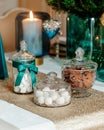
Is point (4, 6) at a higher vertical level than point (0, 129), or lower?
higher

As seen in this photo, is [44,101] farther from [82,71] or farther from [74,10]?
[74,10]

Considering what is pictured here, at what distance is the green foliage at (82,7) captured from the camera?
1.22m

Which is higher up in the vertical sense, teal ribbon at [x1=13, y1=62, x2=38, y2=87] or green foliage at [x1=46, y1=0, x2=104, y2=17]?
green foliage at [x1=46, y1=0, x2=104, y2=17]

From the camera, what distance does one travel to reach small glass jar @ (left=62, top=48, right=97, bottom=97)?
1066mm

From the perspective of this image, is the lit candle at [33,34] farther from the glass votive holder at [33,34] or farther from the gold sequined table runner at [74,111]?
the gold sequined table runner at [74,111]

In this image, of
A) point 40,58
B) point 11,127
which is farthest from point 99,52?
point 11,127

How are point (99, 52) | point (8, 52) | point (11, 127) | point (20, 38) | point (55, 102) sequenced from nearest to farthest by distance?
point (11, 127)
point (55, 102)
point (99, 52)
point (20, 38)
point (8, 52)

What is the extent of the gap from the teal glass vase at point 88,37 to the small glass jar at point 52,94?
10.3 inches

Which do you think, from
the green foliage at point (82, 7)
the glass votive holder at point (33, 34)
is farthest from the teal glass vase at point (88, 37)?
the glass votive holder at point (33, 34)

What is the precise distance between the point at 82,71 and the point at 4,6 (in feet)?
3.10

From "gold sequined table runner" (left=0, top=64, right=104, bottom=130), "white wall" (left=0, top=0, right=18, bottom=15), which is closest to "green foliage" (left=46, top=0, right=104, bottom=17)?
"gold sequined table runner" (left=0, top=64, right=104, bottom=130)

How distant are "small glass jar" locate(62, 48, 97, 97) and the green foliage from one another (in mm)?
182

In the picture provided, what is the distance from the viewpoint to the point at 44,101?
3.31 feet

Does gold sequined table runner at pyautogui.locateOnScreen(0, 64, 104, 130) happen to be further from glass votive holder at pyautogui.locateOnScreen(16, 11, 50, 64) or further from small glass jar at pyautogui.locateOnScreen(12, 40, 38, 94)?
glass votive holder at pyautogui.locateOnScreen(16, 11, 50, 64)
